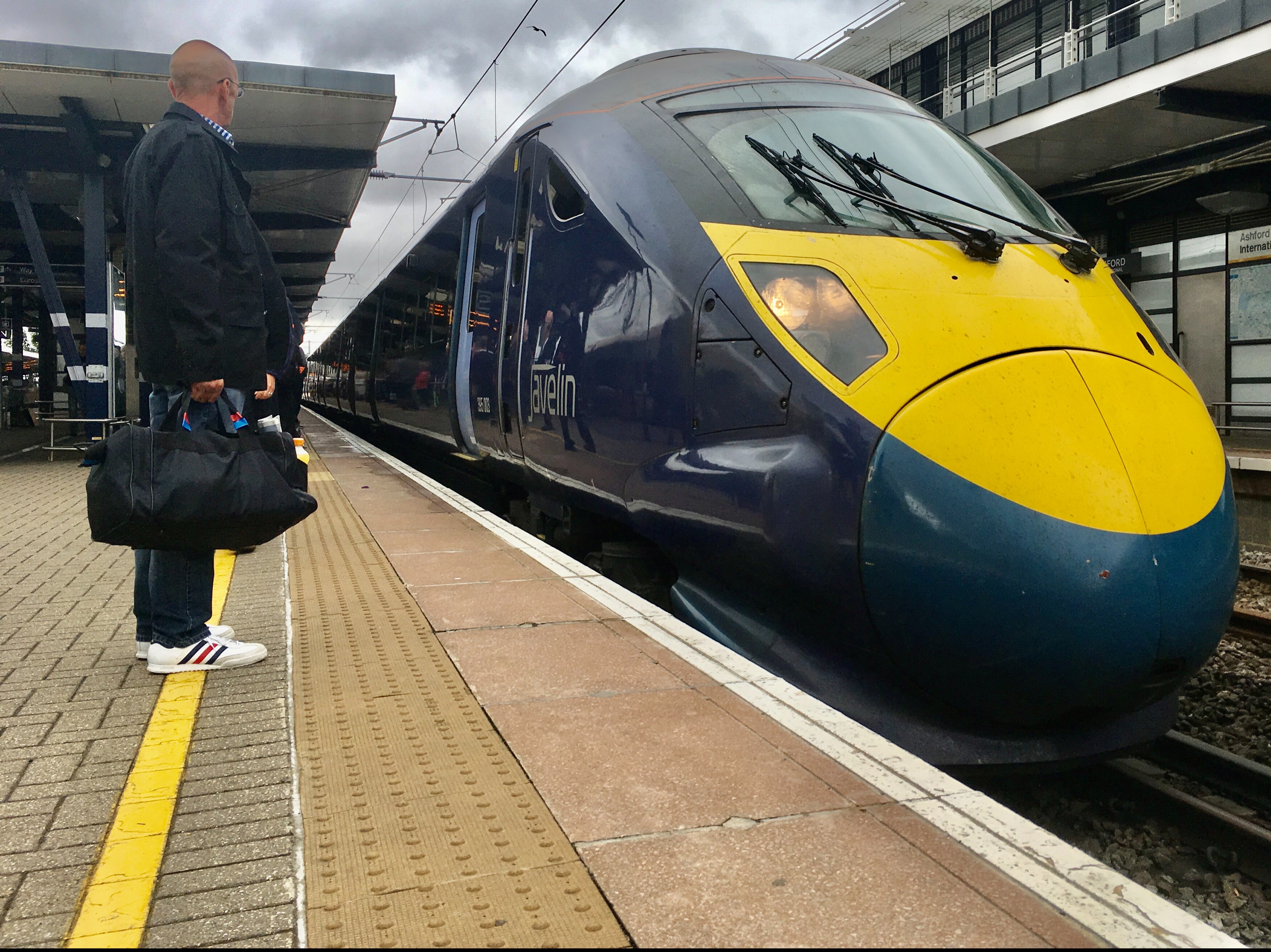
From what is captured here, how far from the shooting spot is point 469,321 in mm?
6727

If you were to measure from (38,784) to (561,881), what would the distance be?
1.30 metres

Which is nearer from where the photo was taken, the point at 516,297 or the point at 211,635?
the point at 211,635

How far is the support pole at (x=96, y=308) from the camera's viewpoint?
573 inches

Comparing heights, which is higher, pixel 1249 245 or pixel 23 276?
pixel 1249 245

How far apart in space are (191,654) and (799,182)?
254 centimetres

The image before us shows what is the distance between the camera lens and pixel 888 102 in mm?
4418

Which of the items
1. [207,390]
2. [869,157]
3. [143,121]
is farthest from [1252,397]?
[143,121]

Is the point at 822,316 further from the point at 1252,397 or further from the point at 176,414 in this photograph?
the point at 1252,397

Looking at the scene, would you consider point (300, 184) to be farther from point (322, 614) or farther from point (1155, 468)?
point (1155, 468)

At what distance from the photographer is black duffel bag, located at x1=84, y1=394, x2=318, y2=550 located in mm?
2793

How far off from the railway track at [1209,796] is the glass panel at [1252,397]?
11.9 m

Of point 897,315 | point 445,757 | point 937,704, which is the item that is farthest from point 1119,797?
point 445,757

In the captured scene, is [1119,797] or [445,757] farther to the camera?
[1119,797]

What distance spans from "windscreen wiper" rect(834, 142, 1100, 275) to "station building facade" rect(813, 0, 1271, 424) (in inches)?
318
